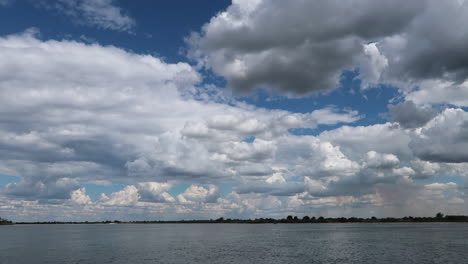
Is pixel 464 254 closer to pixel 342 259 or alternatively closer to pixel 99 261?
pixel 342 259

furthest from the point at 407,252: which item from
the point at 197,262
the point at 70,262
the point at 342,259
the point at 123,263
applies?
the point at 70,262

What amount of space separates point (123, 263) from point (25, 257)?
117 feet

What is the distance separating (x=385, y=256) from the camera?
102 metres

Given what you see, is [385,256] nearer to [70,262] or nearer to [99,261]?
[99,261]

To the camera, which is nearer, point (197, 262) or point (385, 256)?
point (197, 262)

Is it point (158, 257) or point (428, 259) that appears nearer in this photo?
point (428, 259)

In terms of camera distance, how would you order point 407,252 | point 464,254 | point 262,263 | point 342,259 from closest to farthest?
point 262,263 → point 342,259 → point 464,254 → point 407,252

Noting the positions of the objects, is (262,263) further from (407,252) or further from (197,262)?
(407,252)

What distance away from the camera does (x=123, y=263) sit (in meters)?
91.8

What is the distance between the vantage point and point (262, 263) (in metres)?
90.8

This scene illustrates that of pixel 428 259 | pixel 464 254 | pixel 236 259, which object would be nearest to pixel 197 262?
pixel 236 259

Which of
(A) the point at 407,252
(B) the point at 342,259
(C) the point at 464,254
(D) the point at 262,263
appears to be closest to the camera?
(D) the point at 262,263

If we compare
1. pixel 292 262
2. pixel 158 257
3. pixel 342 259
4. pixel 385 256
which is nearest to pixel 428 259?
pixel 385 256

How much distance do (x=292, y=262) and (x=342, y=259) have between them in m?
14.0
